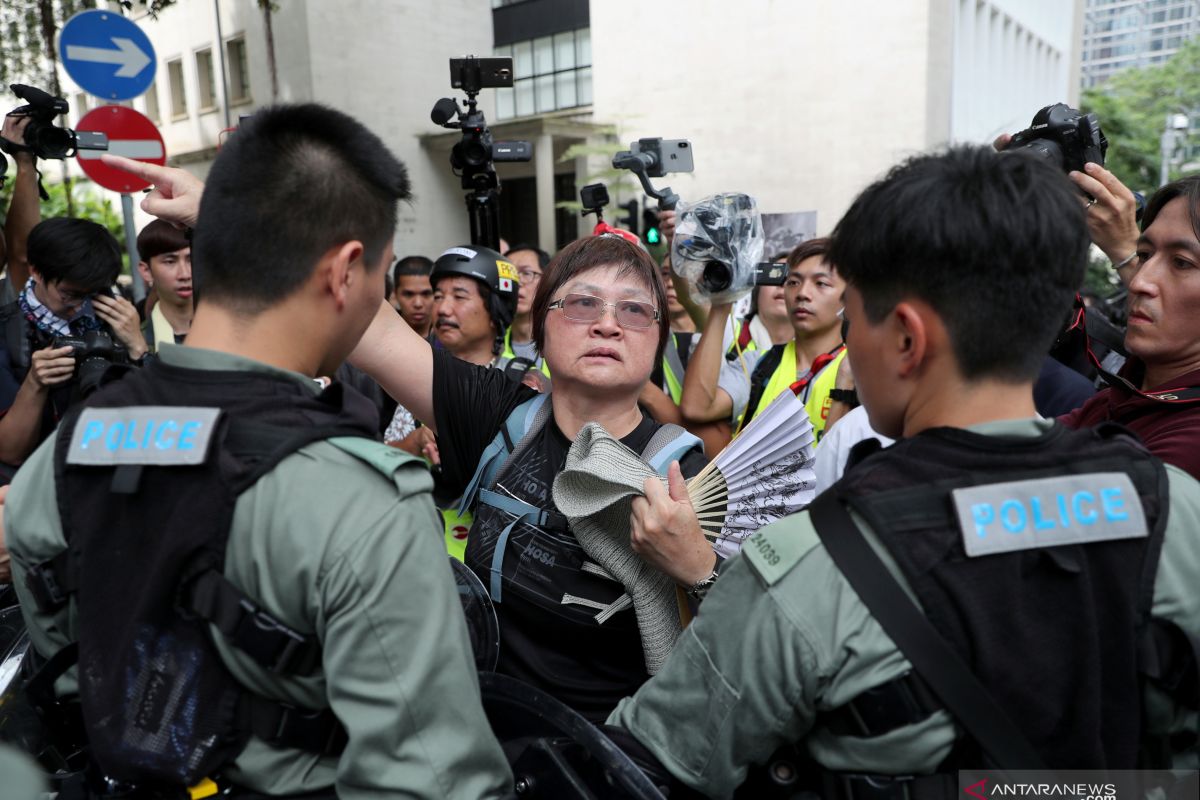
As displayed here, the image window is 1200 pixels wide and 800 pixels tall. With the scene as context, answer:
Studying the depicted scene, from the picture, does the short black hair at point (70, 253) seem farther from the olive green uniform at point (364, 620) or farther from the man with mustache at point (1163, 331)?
the man with mustache at point (1163, 331)

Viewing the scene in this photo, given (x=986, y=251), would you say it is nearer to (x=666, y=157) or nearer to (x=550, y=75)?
(x=666, y=157)

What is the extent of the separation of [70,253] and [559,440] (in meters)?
2.53

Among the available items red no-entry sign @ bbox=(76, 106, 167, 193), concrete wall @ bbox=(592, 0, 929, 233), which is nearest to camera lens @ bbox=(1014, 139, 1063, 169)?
red no-entry sign @ bbox=(76, 106, 167, 193)

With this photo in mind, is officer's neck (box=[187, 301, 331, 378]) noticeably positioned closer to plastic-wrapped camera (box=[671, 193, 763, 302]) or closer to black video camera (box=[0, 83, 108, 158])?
plastic-wrapped camera (box=[671, 193, 763, 302])

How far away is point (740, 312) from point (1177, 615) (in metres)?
5.43

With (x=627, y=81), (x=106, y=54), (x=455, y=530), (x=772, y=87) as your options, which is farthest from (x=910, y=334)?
(x=627, y=81)

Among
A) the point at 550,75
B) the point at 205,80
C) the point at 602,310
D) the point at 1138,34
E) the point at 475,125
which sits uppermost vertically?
the point at 1138,34

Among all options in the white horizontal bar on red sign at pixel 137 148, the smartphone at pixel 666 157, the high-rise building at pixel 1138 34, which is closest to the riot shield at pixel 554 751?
the smartphone at pixel 666 157

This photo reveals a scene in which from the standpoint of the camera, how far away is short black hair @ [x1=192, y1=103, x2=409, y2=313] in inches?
50.8

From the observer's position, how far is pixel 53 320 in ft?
11.7

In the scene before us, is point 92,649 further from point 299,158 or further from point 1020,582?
point 1020,582

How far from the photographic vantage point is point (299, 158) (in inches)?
51.9

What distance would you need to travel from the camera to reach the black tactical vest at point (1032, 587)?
1.19 metres

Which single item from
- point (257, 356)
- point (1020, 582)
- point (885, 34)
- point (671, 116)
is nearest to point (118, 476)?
point (257, 356)
